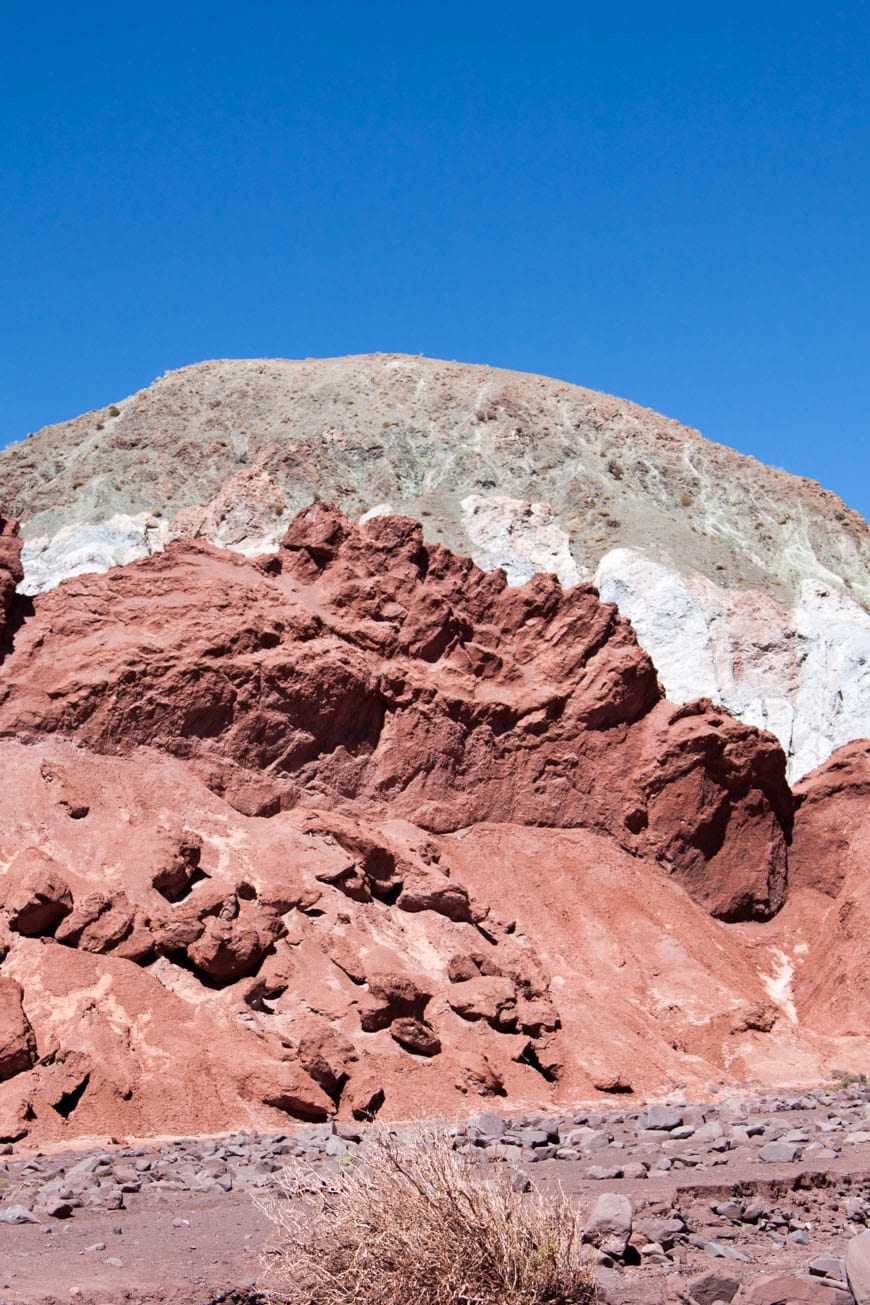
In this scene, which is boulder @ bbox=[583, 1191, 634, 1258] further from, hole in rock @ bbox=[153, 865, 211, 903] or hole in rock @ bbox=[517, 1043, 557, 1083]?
hole in rock @ bbox=[153, 865, 211, 903]

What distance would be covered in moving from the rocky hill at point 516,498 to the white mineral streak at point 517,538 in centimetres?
10

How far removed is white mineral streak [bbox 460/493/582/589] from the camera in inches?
1777

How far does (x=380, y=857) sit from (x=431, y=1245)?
14748 mm

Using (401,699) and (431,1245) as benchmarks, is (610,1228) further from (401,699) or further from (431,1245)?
(401,699)

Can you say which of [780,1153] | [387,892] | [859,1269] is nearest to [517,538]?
[387,892]

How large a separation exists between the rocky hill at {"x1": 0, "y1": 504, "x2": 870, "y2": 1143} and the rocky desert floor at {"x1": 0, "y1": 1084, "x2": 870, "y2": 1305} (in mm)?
2229

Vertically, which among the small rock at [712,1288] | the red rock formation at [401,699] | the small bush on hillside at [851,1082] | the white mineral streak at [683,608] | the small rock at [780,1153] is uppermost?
the white mineral streak at [683,608]

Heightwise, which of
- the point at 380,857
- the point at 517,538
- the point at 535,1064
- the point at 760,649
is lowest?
the point at 535,1064

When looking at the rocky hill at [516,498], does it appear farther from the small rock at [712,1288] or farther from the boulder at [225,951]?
Answer: the small rock at [712,1288]

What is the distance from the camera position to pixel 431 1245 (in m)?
6.49

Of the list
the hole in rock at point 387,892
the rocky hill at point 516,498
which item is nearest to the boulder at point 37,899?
the hole in rock at point 387,892

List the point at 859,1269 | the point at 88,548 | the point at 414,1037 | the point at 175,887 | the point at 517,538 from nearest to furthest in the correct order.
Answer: the point at 859,1269 < the point at 414,1037 < the point at 175,887 < the point at 88,548 < the point at 517,538

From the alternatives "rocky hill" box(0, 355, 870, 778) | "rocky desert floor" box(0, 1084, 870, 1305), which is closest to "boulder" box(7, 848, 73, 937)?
"rocky desert floor" box(0, 1084, 870, 1305)

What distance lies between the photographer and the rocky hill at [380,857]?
15.8 m
